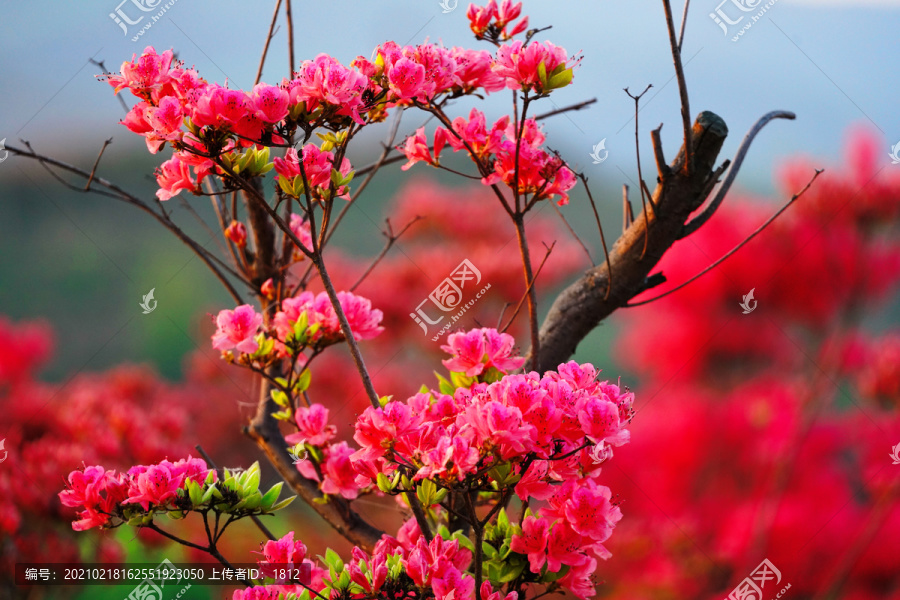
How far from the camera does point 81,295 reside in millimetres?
4004

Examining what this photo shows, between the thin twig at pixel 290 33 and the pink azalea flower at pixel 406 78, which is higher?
the thin twig at pixel 290 33

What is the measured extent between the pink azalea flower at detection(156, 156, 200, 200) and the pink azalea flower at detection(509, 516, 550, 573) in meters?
0.55

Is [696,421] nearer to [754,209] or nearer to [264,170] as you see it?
[754,209]

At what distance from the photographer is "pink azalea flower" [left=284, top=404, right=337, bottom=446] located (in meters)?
0.91

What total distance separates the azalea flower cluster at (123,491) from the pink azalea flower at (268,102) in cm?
39

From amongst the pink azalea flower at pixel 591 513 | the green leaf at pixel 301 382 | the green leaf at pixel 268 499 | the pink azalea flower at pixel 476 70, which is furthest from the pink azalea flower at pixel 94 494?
the pink azalea flower at pixel 476 70

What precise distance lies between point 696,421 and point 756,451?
0.85 ft

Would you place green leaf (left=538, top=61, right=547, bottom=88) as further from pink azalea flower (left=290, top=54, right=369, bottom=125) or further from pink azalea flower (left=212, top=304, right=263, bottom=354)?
pink azalea flower (left=212, top=304, right=263, bottom=354)

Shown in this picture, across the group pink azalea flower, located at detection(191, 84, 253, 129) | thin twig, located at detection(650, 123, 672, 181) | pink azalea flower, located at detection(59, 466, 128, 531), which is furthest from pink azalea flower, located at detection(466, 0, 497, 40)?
pink azalea flower, located at detection(59, 466, 128, 531)

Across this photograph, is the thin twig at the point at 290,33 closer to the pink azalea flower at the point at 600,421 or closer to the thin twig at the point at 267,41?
the thin twig at the point at 267,41

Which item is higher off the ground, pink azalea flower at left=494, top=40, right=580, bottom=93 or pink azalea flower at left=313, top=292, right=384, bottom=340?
pink azalea flower at left=494, top=40, right=580, bottom=93

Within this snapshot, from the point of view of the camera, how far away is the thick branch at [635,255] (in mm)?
923

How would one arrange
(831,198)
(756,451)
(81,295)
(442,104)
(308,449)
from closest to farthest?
(442,104) < (308,449) < (831,198) < (756,451) < (81,295)

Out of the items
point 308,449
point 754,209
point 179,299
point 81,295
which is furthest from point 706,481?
point 81,295
